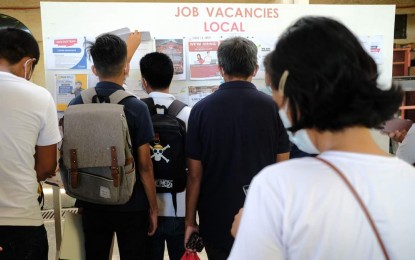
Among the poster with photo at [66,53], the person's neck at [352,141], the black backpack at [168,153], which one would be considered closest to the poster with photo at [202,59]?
the poster with photo at [66,53]

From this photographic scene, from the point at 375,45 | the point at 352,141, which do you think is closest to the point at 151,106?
the point at 352,141

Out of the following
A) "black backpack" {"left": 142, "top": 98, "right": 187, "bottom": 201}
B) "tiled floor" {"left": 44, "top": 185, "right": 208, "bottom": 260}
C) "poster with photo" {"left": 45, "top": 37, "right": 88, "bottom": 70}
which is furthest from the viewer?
"tiled floor" {"left": 44, "top": 185, "right": 208, "bottom": 260}

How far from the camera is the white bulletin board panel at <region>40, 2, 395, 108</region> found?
264 cm

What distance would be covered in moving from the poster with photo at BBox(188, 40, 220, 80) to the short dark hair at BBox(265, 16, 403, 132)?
6.93 ft

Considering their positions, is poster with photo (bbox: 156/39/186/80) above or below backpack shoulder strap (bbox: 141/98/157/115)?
above

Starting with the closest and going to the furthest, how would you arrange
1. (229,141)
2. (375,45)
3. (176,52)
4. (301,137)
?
(301,137) < (229,141) < (176,52) < (375,45)

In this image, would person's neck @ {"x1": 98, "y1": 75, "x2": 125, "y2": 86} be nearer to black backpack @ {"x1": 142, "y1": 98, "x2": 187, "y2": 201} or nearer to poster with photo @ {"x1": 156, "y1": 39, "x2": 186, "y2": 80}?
black backpack @ {"x1": 142, "y1": 98, "x2": 187, "y2": 201}

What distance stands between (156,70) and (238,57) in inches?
21.1

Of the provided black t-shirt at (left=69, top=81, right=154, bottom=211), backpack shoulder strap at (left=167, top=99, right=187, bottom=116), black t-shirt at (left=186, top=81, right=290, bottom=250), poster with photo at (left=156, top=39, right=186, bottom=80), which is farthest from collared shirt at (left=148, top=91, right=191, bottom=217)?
poster with photo at (left=156, top=39, right=186, bottom=80)

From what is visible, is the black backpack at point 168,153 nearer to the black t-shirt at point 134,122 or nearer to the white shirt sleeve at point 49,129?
the black t-shirt at point 134,122

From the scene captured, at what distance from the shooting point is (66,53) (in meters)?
2.66

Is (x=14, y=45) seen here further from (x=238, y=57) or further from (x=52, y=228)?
(x=52, y=228)

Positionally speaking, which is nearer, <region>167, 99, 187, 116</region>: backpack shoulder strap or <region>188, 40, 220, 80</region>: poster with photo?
<region>167, 99, 187, 116</region>: backpack shoulder strap

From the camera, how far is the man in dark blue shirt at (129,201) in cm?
172
